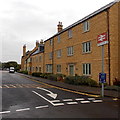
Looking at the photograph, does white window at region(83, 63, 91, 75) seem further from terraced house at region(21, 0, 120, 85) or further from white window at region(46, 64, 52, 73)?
white window at region(46, 64, 52, 73)

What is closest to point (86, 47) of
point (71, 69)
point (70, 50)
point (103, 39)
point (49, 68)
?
point (70, 50)

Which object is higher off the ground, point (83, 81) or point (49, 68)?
point (49, 68)

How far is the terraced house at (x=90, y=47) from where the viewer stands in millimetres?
15961

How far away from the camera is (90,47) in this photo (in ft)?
62.3

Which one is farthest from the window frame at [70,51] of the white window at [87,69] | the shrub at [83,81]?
the shrub at [83,81]

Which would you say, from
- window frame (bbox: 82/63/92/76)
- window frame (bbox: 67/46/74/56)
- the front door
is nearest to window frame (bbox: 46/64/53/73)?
window frame (bbox: 67/46/74/56)

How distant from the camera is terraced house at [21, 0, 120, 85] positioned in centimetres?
1596

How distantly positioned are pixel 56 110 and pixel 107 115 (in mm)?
2431

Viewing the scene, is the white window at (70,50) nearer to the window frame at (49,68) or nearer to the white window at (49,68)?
the window frame at (49,68)

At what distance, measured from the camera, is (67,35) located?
24781 mm

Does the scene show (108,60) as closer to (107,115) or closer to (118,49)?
(118,49)

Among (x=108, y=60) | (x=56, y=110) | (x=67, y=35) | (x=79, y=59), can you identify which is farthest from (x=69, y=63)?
(x=56, y=110)

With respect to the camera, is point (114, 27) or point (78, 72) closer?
point (114, 27)

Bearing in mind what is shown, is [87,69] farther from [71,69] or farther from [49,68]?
[49,68]
